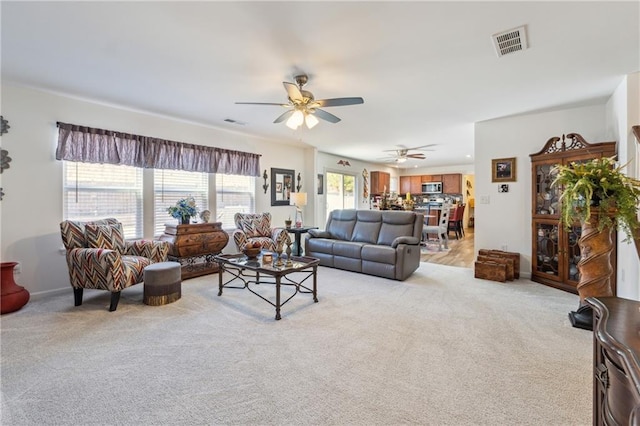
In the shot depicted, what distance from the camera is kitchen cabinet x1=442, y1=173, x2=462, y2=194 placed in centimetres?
1007

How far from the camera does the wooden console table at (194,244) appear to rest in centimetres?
424

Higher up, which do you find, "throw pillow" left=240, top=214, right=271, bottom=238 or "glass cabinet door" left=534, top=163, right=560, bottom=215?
"glass cabinet door" left=534, top=163, right=560, bottom=215

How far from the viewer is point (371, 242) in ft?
16.4

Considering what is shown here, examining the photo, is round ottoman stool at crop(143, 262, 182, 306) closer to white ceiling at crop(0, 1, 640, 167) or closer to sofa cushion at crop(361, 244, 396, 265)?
white ceiling at crop(0, 1, 640, 167)

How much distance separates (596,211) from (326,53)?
269 centimetres

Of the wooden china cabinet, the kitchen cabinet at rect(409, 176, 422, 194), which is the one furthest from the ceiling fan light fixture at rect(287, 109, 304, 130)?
the kitchen cabinet at rect(409, 176, 422, 194)

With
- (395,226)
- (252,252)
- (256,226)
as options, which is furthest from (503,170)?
(256,226)

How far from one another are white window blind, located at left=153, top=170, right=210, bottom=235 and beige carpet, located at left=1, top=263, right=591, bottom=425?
155 centimetres

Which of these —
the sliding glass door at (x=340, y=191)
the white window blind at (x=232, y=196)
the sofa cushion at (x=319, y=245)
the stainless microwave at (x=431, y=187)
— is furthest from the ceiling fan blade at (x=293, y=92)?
the stainless microwave at (x=431, y=187)

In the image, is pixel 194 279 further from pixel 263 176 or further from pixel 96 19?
pixel 96 19

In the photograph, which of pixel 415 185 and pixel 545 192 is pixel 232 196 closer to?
pixel 545 192

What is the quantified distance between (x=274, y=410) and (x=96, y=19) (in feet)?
9.51

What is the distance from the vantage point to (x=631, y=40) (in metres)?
2.36

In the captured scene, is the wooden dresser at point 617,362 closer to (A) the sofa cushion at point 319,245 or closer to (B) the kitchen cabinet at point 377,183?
(A) the sofa cushion at point 319,245
